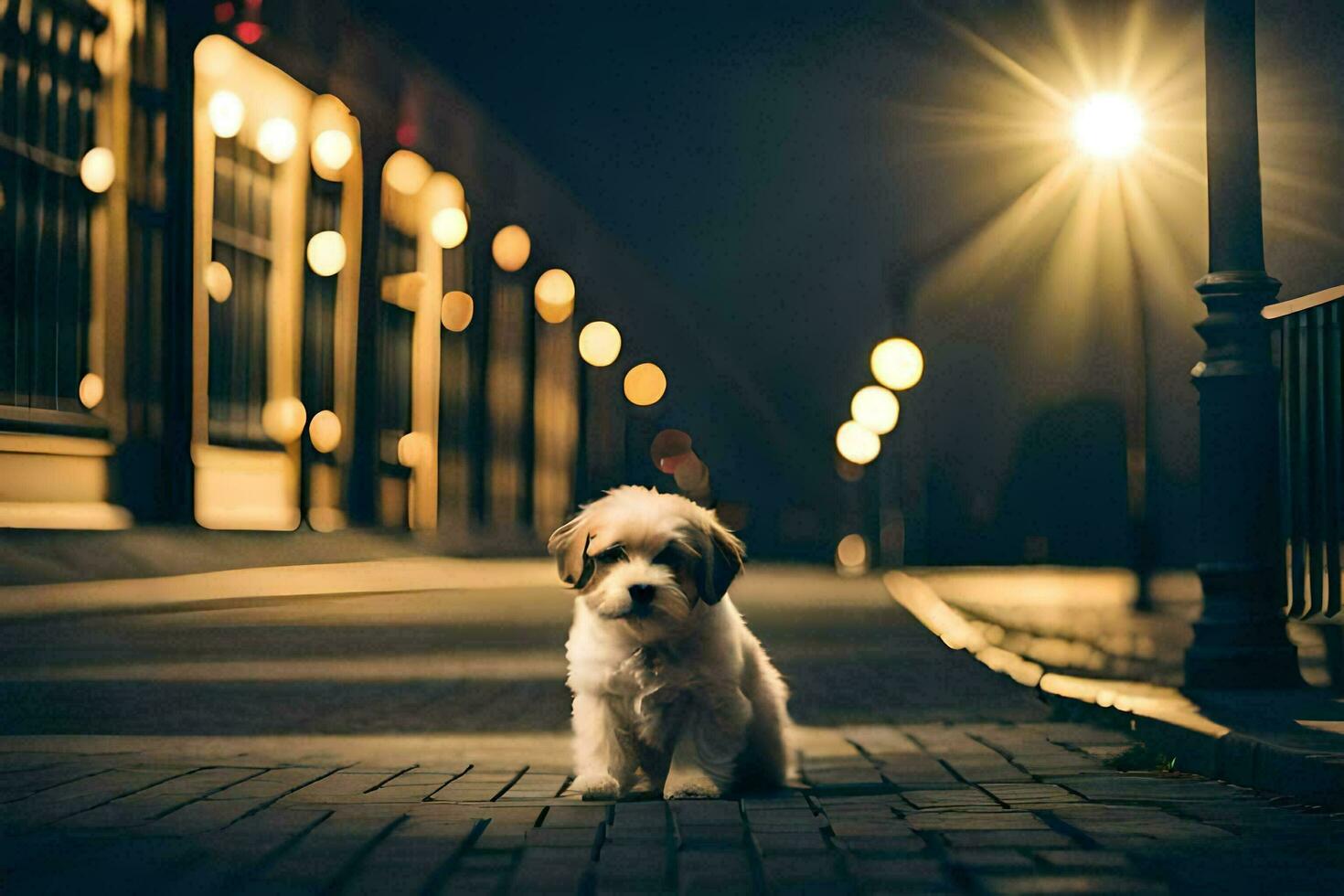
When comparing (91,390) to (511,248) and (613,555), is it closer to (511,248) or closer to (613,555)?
(613,555)

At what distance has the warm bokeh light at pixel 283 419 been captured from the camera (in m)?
14.8

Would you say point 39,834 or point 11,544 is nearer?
point 39,834

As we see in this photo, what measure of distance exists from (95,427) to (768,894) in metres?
8.63

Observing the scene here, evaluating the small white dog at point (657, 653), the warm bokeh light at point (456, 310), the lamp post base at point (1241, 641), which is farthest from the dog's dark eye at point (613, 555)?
the warm bokeh light at point (456, 310)

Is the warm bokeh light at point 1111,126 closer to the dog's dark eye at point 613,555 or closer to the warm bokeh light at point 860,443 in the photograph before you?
the dog's dark eye at point 613,555

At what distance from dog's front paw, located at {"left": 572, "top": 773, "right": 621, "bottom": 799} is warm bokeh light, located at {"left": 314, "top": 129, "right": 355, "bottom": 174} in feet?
40.5

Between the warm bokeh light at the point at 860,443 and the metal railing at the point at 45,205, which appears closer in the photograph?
the metal railing at the point at 45,205

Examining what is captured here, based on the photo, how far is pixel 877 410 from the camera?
25.4 meters

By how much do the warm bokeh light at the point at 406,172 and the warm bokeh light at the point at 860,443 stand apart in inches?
387

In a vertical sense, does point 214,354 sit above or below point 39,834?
above

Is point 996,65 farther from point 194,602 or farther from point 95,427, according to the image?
point 194,602

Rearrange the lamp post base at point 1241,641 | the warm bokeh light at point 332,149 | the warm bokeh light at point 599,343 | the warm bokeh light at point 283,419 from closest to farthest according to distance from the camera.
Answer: the lamp post base at point 1241,641 < the warm bokeh light at point 283,419 < the warm bokeh light at point 332,149 < the warm bokeh light at point 599,343

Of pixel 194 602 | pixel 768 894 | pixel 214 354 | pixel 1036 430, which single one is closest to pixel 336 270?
pixel 214 354

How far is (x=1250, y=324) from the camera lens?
279 inches
